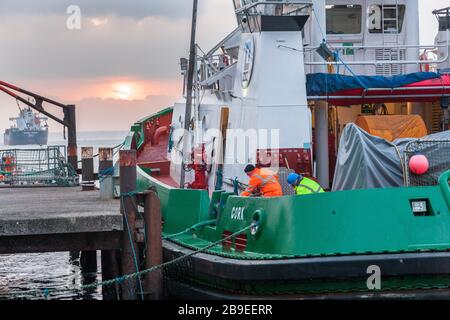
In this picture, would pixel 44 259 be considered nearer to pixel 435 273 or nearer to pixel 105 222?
pixel 105 222

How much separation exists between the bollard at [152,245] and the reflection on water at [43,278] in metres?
6.43

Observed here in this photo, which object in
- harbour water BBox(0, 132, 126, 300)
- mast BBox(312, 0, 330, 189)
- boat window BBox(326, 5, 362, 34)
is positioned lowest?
harbour water BBox(0, 132, 126, 300)

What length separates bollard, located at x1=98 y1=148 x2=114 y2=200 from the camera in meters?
17.4

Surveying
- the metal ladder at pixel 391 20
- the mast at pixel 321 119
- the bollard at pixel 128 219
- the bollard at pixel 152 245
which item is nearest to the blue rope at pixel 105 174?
the bollard at pixel 128 219

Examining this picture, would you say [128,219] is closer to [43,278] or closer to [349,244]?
[349,244]

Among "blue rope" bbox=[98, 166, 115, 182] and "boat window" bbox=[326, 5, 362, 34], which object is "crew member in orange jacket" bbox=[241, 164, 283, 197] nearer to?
"boat window" bbox=[326, 5, 362, 34]

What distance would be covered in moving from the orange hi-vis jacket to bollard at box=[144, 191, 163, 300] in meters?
1.40

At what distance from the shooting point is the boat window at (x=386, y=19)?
16.8 metres

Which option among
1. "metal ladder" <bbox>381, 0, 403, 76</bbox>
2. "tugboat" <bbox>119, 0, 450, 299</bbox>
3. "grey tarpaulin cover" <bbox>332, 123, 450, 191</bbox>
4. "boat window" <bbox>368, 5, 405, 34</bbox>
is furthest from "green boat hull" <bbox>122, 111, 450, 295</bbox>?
"boat window" <bbox>368, 5, 405, 34</bbox>

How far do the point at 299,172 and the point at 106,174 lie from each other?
4500 mm

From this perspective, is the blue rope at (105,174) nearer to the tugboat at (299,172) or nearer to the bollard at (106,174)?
the bollard at (106,174)

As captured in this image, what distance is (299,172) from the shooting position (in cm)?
1434


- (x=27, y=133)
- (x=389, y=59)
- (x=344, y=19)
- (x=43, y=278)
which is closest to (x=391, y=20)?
(x=389, y=59)

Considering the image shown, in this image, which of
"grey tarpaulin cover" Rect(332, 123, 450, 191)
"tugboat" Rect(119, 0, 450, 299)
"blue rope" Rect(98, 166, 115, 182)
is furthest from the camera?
"blue rope" Rect(98, 166, 115, 182)
